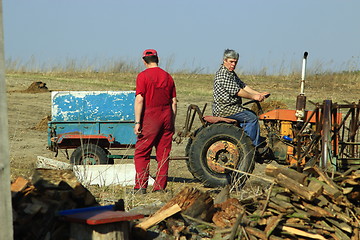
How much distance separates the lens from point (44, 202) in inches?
202

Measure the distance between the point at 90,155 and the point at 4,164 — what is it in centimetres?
647

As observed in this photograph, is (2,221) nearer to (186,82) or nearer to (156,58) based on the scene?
(156,58)

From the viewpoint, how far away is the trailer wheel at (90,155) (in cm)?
1019

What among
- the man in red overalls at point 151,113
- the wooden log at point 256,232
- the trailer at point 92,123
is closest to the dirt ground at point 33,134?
the trailer at point 92,123

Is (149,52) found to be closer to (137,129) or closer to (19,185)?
(137,129)

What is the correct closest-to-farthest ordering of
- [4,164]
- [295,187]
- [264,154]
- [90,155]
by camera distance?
[4,164], [295,187], [264,154], [90,155]

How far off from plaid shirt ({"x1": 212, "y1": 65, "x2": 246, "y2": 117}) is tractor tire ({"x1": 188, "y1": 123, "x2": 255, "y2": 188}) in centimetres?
24

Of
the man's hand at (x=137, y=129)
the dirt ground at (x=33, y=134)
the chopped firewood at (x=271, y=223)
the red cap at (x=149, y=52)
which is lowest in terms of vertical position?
the dirt ground at (x=33, y=134)

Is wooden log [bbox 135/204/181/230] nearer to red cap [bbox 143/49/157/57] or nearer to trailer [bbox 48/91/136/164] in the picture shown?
red cap [bbox 143/49/157/57]

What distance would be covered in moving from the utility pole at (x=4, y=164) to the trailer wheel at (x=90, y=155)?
6.21 m

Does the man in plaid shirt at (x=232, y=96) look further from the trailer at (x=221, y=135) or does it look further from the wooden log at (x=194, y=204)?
the wooden log at (x=194, y=204)

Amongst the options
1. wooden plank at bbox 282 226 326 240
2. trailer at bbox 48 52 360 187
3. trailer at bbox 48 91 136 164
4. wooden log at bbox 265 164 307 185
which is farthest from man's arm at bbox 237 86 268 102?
wooden plank at bbox 282 226 326 240

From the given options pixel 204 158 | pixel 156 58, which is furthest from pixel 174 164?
pixel 156 58

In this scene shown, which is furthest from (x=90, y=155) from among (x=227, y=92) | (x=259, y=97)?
(x=259, y=97)
